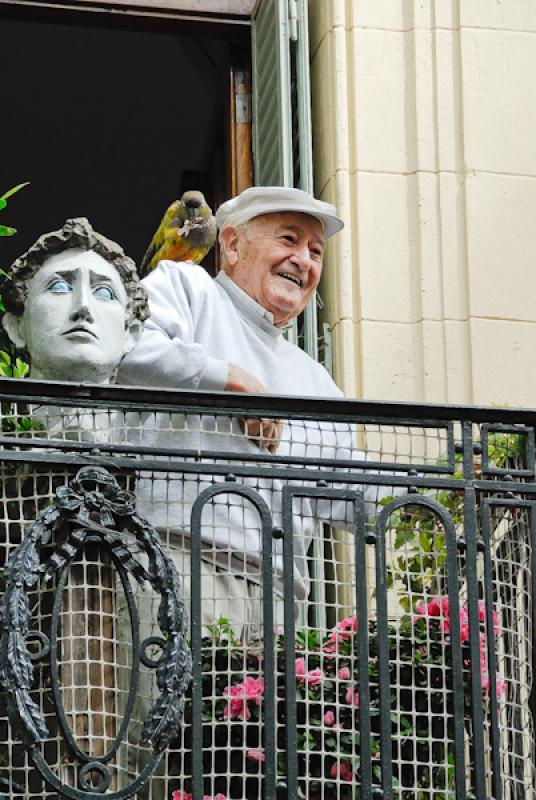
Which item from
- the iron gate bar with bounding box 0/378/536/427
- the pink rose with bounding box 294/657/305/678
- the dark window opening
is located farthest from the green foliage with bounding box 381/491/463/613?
the dark window opening

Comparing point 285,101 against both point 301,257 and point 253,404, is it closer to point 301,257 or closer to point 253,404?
point 301,257

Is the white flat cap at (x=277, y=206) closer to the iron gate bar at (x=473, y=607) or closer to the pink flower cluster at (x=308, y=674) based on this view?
the iron gate bar at (x=473, y=607)

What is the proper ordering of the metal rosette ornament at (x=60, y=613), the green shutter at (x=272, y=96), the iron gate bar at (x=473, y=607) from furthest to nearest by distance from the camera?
the green shutter at (x=272, y=96) < the iron gate bar at (x=473, y=607) < the metal rosette ornament at (x=60, y=613)

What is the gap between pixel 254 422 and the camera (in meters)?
7.03

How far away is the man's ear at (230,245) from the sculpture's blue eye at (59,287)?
1.02 meters

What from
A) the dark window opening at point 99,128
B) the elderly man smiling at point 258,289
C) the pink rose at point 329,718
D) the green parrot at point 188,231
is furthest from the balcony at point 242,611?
the dark window opening at point 99,128

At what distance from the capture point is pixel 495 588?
23.0 feet

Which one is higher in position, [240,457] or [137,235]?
[137,235]

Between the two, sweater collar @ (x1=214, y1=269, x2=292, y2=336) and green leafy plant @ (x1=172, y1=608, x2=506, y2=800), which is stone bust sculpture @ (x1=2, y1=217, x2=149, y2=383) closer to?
sweater collar @ (x1=214, y1=269, x2=292, y2=336)

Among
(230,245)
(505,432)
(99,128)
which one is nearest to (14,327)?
(230,245)

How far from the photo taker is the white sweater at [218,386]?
270 inches

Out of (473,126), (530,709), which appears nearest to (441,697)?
(530,709)

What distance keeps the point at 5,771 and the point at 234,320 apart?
69.6 inches

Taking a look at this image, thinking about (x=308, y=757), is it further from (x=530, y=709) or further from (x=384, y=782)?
(x=530, y=709)
